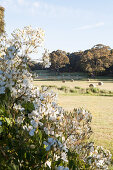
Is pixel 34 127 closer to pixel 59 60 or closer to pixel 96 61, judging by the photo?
pixel 96 61

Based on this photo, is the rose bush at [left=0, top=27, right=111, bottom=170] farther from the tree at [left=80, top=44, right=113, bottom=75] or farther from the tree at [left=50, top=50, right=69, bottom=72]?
the tree at [left=50, top=50, right=69, bottom=72]

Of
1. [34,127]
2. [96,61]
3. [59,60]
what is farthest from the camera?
[59,60]

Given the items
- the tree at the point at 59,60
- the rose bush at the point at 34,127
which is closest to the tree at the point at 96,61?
the tree at the point at 59,60

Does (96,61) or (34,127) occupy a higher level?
(96,61)

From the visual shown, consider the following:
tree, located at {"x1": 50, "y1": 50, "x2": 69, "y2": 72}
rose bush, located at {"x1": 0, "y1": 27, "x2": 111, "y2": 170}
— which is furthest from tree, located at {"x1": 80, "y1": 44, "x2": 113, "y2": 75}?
rose bush, located at {"x1": 0, "y1": 27, "x2": 111, "y2": 170}

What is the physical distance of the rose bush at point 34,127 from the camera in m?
1.69

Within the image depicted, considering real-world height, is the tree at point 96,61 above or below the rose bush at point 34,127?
above

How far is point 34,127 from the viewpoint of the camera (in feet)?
5.80

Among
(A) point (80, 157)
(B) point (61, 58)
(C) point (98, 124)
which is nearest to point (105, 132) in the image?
(C) point (98, 124)

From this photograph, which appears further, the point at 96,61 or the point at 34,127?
the point at 96,61

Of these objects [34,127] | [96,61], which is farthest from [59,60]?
[34,127]

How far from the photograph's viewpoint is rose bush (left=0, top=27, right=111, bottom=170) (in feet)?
5.56

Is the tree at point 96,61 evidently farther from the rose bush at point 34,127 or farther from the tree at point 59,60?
the rose bush at point 34,127

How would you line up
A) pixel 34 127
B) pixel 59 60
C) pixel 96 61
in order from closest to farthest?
1. pixel 34 127
2. pixel 96 61
3. pixel 59 60
